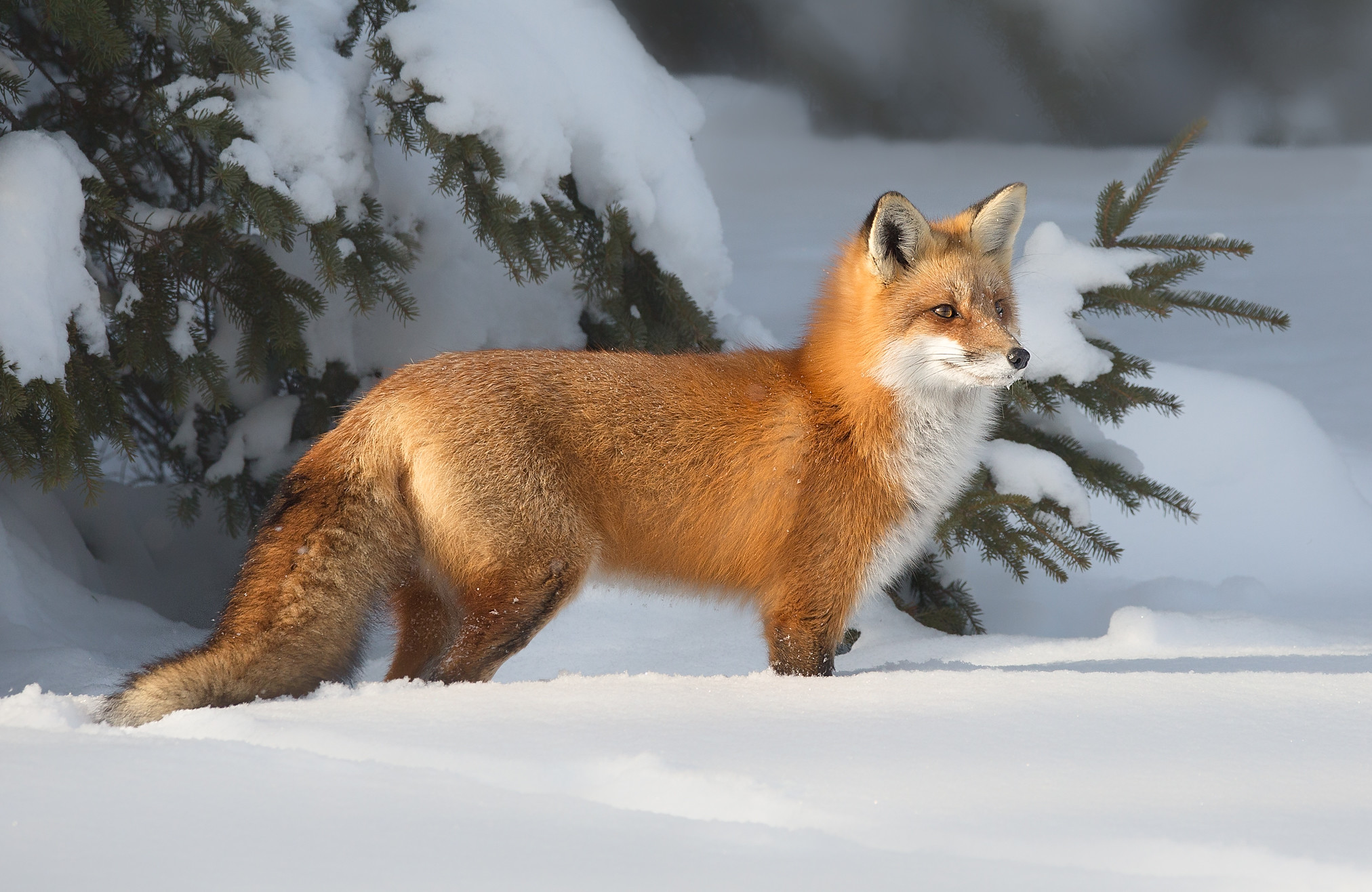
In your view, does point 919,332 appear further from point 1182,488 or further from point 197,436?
point 1182,488

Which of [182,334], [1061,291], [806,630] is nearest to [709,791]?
[806,630]

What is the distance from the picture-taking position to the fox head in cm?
261

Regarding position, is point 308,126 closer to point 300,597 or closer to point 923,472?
point 300,597

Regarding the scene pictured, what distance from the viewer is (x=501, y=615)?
2379 millimetres

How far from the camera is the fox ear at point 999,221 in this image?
288 cm

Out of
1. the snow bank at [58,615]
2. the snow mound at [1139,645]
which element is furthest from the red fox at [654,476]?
the snow bank at [58,615]

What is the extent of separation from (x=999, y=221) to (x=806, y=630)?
1286 millimetres

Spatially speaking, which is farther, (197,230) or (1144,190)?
(1144,190)

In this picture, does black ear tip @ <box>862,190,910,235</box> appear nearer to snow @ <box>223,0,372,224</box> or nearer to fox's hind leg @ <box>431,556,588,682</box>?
fox's hind leg @ <box>431,556,588,682</box>

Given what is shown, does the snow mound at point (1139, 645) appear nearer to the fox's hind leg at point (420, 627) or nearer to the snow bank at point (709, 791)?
the snow bank at point (709, 791)

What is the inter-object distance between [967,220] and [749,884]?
2.16 m

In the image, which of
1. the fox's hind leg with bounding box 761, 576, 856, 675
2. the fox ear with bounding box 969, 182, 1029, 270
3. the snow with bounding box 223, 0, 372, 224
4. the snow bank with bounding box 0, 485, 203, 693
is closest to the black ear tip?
the fox ear with bounding box 969, 182, 1029, 270

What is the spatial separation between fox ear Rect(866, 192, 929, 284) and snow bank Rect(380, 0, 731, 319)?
131 centimetres

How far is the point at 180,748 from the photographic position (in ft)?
5.29
